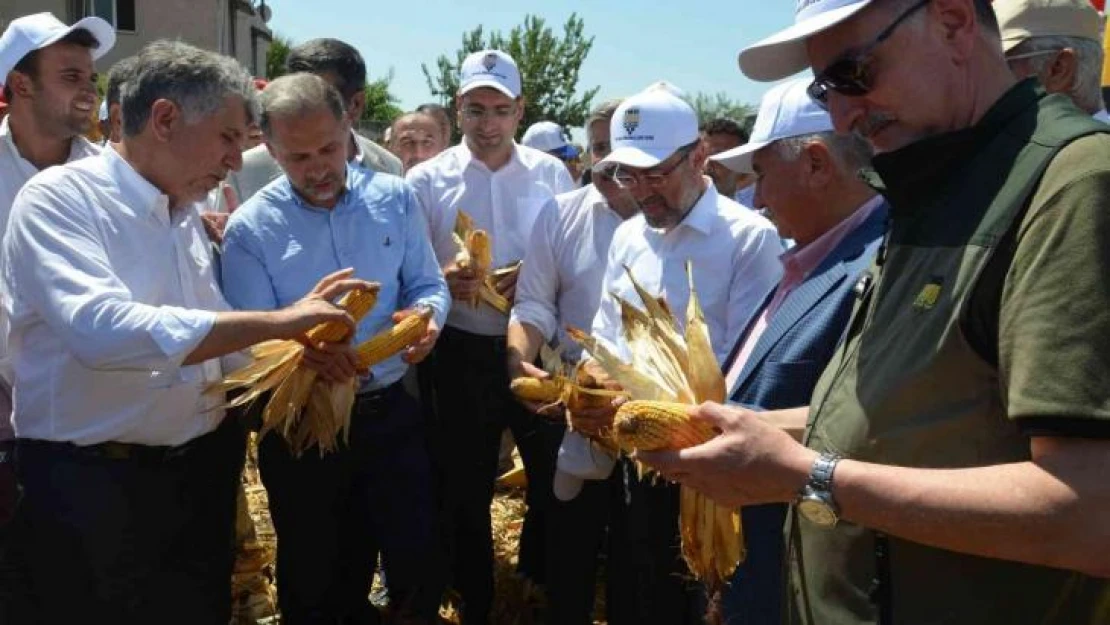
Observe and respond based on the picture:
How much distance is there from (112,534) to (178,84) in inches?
60.4

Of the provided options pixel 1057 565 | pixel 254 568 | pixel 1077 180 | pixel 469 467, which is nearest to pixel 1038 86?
pixel 1077 180

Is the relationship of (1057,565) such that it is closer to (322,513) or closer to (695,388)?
(695,388)

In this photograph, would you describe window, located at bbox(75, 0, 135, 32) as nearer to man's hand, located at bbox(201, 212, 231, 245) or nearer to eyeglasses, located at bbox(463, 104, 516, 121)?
eyeglasses, located at bbox(463, 104, 516, 121)

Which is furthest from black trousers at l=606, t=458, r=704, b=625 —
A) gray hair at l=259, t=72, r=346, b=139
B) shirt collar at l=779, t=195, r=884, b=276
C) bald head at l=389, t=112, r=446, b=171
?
bald head at l=389, t=112, r=446, b=171

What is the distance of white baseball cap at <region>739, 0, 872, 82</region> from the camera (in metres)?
1.81

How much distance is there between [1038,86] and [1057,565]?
32.5 inches

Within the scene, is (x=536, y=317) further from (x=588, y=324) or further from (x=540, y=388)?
(x=540, y=388)

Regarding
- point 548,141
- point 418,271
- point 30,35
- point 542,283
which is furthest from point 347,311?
point 548,141

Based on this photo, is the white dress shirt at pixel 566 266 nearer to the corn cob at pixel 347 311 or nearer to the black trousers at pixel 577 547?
the black trousers at pixel 577 547

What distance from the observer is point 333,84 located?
5.45 m

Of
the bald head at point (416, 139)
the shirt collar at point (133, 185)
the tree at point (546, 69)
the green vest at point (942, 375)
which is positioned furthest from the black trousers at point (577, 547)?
the tree at point (546, 69)

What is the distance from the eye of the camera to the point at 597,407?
325 centimetres

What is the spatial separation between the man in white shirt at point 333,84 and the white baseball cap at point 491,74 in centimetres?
59

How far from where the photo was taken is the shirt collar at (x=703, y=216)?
3.90 metres
